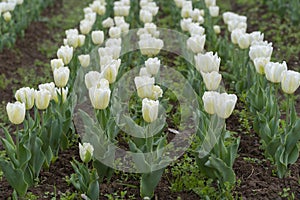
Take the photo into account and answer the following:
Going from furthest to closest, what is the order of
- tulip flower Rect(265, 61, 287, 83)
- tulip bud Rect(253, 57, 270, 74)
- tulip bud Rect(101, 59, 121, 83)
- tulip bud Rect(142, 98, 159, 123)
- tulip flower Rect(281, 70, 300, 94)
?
tulip bud Rect(253, 57, 270, 74) → tulip bud Rect(101, 59, 121, 83) → tulip flower Rect(265, 61, 287, 83) → tulip flower Rect(281, 70, 300, 94) → tulip bud Rect(142, 98, 159, 123)

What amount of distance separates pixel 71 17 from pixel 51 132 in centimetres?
513

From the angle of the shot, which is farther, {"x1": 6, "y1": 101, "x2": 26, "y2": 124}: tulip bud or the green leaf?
the green leaf

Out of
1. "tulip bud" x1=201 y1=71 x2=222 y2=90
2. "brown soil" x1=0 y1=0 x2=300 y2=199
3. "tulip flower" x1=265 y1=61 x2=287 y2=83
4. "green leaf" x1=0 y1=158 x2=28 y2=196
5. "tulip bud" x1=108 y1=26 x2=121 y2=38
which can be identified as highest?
"tulip flower" x1=265 y1=61 x2=287 y2=83

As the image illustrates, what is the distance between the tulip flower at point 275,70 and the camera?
363 centimetres

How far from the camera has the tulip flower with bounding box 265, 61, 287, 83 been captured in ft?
11.9

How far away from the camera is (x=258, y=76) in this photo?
14.4 feet

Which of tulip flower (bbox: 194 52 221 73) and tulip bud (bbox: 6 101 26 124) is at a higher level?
tulip flower (bbox: 194 52 221 73)

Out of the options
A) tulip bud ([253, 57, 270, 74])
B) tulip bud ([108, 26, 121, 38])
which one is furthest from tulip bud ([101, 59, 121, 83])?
tulip bud ([108, 26, 121, 38])

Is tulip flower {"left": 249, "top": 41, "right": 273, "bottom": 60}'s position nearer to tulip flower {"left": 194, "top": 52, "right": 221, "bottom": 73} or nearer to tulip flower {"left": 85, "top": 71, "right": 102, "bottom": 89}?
tulip flower {"left": 194, "top": 52, "right": 221, "bottom": 73}

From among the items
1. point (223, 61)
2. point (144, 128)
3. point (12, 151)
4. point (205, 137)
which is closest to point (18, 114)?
point (12, 151)

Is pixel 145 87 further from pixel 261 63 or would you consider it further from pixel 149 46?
pixel 149 46

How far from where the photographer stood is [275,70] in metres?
3.65

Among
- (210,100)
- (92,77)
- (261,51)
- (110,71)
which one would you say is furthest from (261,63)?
(92,77)

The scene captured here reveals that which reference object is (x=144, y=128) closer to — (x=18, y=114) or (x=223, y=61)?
(x=18, y=114)
